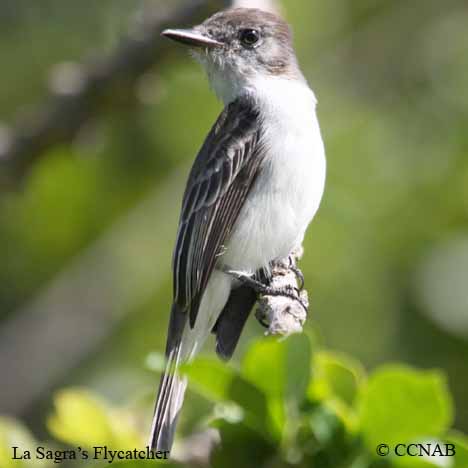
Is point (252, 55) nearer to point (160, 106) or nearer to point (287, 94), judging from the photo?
point (287, 94)

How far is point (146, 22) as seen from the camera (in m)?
5.20

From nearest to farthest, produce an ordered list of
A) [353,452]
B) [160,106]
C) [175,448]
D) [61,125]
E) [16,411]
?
[353,452], [175,448], [61,125], [16,411], [160,106]

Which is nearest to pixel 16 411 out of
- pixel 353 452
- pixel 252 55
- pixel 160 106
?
pixel 160 106

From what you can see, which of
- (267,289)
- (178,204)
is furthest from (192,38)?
(178,204)

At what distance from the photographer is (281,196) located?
13.4 ft

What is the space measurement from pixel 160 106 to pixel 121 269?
98 centimetres

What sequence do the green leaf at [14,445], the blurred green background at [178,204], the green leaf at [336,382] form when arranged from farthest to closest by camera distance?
the blurred green background at [178,204] → the green leaf at [14,445] → the green leaf at [336,382]

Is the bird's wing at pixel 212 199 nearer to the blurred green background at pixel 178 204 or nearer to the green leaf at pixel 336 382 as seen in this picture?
the blurred green background at pixel 178 204

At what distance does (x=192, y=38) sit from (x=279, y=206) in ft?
2.79

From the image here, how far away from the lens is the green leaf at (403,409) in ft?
8.16

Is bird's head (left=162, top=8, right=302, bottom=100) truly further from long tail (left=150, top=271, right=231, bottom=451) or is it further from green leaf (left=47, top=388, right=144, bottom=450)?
green leaf (left=47, top=388, right=144, bottom=450)

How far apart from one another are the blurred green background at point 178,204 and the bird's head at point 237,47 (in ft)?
2.35

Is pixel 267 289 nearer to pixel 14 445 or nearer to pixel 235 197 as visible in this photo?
pixel 235 197

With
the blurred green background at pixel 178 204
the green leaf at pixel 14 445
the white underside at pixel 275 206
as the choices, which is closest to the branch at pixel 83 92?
the blurred green background at pixel 178 204
